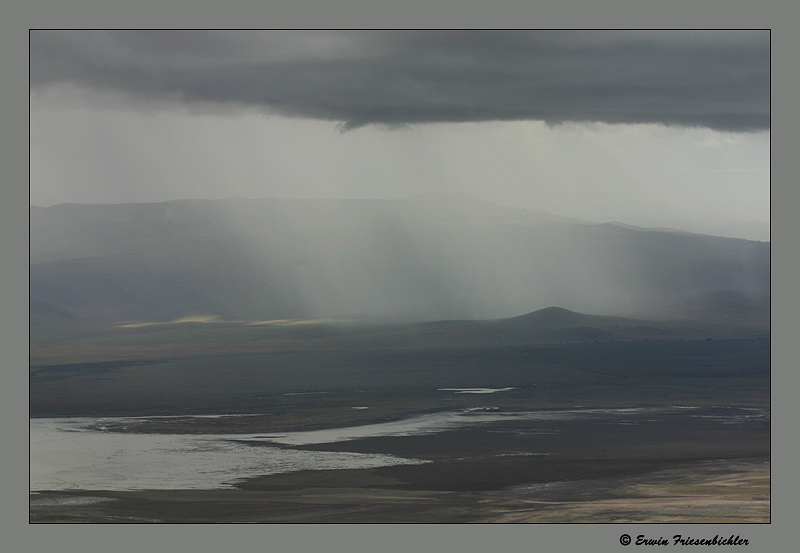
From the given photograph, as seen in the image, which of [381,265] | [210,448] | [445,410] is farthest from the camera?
[381,265]

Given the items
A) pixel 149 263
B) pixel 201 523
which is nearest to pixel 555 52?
pixel 201 523

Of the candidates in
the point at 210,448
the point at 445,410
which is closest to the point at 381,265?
the point at 445,410

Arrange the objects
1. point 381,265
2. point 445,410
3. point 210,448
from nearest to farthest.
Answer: point 210,448, point 445,410, point 381,265

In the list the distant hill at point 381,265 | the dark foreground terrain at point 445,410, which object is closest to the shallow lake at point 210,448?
the dark foreground terrain at point 445,410

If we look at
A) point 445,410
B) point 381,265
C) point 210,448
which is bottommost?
point 210,448

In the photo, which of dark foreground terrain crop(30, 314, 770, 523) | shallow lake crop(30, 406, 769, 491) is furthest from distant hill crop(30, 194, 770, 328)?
shallow lake crop(30, 406, 769, 491)

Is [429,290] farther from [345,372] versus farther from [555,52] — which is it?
[555,52]

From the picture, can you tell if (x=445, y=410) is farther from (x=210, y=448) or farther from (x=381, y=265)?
(x=381, y=265)
